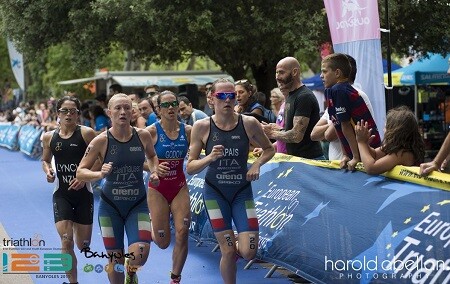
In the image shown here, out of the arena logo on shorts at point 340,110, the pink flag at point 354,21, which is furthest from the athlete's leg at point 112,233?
the pink flag at point 354,21

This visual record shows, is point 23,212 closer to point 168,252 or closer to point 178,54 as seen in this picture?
point 168,252

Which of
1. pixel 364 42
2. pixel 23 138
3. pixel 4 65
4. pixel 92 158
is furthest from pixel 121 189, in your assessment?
pixel 4 65

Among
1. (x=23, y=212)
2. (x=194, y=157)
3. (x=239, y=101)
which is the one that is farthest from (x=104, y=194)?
(x=23, y=212)

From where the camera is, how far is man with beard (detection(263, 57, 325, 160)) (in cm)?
986

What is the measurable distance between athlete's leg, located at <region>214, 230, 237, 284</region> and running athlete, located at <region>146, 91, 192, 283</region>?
90 centimetres

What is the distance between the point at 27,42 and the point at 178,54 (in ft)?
15.1

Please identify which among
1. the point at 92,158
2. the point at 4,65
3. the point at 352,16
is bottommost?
the point at 4,65

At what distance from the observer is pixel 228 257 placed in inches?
336

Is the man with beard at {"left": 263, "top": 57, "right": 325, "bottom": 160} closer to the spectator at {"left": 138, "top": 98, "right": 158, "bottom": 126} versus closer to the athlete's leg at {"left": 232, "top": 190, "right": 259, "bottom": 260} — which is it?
the athlete's leg at {"left": 232, "top": 190, "right": 259, "bottom": 260}

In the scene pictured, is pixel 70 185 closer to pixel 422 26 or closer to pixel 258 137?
pixel 258 137

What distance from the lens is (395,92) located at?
88.9 ft

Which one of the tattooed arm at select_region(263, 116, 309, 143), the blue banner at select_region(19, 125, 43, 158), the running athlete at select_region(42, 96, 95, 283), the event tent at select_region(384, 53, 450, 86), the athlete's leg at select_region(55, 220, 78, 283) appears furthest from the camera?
the blue banner at select_region(19, 125, 43, 158)

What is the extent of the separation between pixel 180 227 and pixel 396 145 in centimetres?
266

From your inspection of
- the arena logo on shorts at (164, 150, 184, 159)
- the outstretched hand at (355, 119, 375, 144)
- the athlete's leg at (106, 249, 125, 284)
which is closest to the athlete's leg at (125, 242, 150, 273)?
the athlete's leg at (106, 249, 125, 284)
